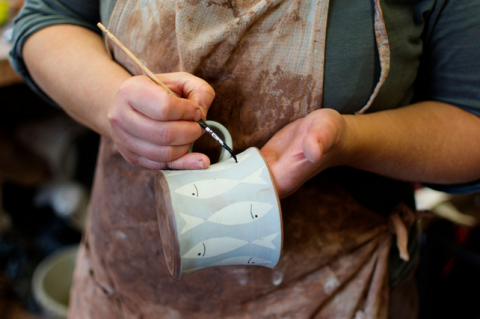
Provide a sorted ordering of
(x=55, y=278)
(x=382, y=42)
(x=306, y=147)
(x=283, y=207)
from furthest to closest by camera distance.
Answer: (x=55, y=278) → (x=283, y=207) → (x=382, y=42) → (x=306, y=147)

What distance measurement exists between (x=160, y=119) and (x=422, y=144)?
476 mm

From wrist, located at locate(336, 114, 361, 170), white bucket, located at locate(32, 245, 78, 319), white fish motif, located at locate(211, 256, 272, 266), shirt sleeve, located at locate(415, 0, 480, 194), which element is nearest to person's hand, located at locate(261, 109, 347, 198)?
wrist, located at locate(336, 114, 361, 170)

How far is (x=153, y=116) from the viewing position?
48 cm

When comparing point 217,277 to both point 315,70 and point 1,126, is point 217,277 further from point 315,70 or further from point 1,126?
point 1,126

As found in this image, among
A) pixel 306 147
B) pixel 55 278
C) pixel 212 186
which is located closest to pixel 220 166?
pixel 212 186

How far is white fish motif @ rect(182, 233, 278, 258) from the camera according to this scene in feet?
1.64

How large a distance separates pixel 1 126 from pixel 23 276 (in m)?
0.80

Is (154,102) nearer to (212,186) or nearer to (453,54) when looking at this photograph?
(212,186)

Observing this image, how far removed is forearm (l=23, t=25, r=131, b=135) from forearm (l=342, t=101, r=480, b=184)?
0.43 metres

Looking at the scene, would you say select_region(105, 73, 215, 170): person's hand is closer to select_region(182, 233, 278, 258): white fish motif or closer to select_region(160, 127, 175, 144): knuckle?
select_region(160, 127, 175, 144): knuckle

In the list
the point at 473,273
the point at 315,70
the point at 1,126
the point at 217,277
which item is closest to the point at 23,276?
the point at 1,126

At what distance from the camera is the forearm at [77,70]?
0.60 meters

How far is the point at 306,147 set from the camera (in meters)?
0.45

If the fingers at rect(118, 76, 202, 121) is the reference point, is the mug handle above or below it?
below
